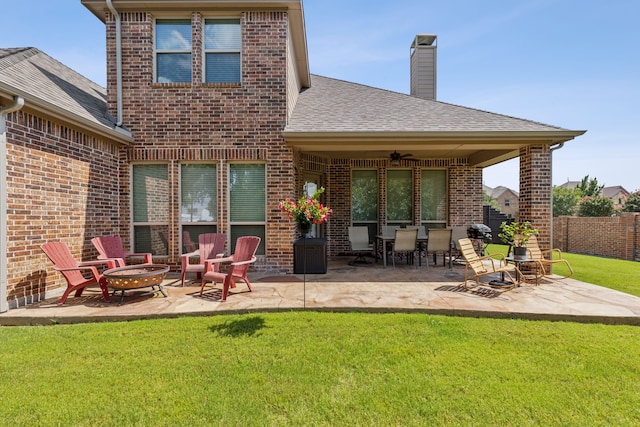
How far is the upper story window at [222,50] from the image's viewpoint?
20.8ft

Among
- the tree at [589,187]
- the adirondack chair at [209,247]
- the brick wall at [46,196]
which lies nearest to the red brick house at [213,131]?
the brick wall at [46,196]

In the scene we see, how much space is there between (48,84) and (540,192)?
9.97 m

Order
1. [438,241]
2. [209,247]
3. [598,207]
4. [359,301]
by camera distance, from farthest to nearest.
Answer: [598,207], [438,241], [209,247], [359,301]

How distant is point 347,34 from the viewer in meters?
8.53

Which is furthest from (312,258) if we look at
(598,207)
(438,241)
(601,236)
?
(598,207)

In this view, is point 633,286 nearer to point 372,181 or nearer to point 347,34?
point 372,181

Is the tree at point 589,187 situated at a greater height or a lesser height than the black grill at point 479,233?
greater

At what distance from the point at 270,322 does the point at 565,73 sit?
35.5ft

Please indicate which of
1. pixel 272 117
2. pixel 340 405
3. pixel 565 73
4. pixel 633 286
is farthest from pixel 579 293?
pixel 565 73

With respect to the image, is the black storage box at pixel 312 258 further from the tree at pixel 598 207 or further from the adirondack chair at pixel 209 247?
the tree at pixel 598 207

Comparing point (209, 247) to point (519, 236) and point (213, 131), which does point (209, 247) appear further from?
point (519, 236)

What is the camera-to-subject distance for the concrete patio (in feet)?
12.9

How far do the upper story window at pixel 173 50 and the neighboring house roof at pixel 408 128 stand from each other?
2.60 meters

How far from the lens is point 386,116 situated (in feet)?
23.2
